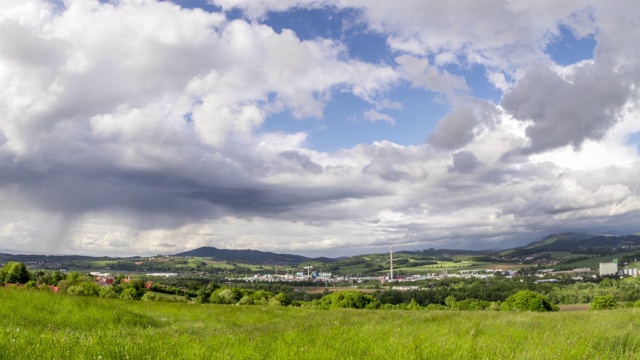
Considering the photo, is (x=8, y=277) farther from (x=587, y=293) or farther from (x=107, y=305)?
(x=587, y=293)

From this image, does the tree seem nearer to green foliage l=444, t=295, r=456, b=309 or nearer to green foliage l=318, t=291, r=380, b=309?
green foliage l=318, t=291, r=380, b=309

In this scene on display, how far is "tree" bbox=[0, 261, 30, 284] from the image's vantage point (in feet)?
246

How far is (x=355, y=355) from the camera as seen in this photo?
737cm

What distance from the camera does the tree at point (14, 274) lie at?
75.0 metres

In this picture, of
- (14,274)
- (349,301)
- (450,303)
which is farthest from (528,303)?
(14,274)

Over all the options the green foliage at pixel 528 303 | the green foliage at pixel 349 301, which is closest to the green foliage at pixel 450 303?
the green foliage at pixel 349 301

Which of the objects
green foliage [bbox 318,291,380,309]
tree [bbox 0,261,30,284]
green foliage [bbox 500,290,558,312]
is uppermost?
tree [bbox 0,261,30,284]

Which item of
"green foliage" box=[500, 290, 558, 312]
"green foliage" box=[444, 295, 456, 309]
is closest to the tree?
"green foliage" box=[500, 290, 558, 312]

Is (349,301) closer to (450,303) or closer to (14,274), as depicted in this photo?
(450,303)

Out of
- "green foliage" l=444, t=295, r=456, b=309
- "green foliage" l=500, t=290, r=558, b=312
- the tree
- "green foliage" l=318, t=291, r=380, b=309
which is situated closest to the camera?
"green foliage" l=500, t=290, r=558, b=312

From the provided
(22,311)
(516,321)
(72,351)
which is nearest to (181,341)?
(72,351)

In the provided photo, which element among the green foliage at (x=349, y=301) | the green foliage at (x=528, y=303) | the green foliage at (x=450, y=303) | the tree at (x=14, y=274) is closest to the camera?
the green foliage at (x=528, y=303)

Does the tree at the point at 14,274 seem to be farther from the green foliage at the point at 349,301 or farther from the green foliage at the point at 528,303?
the green foliage at the point at 528,303

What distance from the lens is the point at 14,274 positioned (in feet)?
248
